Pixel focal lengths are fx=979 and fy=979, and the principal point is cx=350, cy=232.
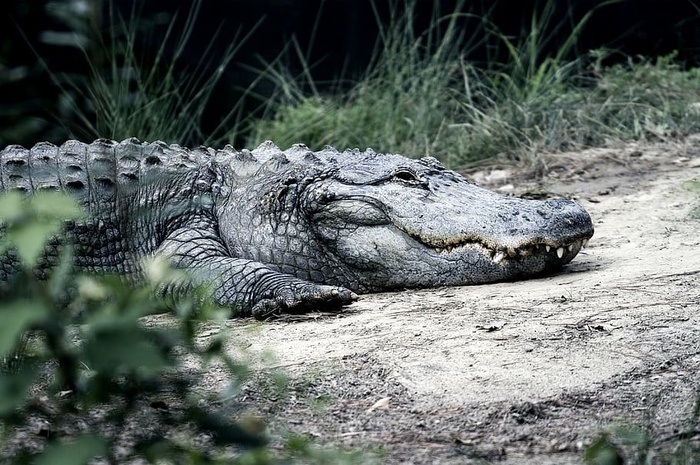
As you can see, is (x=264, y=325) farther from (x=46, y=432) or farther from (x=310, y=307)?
(x=46, y=432)

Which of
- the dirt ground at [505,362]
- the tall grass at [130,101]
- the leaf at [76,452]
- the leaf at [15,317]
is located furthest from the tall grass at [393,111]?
the leaf at [15,317]

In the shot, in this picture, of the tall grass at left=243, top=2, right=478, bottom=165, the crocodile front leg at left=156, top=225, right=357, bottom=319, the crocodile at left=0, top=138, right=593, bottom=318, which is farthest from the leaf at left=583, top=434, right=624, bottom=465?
the tall grass at left=243, top=2, right=478, bottom=165

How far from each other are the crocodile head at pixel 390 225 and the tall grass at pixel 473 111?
259 centimetres

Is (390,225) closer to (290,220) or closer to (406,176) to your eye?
(406,176)

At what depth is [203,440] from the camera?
2.60 metres

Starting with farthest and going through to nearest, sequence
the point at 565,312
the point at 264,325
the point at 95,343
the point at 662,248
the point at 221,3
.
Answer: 1. the point at 221,3
2. the point at 662,248
3. the point at 264,325
4. the point at 565,312
5. the point at 95,343

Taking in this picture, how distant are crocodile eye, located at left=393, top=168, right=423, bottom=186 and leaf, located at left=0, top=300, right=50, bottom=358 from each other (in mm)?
3653

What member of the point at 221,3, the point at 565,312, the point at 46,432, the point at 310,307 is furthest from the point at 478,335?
the point at 221,3

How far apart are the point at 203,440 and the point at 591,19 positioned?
26.5 ft

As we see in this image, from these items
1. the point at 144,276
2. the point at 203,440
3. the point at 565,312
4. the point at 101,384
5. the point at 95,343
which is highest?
the point at 95,343

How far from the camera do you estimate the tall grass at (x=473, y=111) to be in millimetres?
7840

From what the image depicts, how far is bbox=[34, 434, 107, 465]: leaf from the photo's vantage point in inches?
59.6

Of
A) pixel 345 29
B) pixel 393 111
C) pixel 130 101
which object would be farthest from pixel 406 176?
pixel 345 29

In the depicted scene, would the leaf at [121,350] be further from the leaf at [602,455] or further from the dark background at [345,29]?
the dark background at [345,29]
